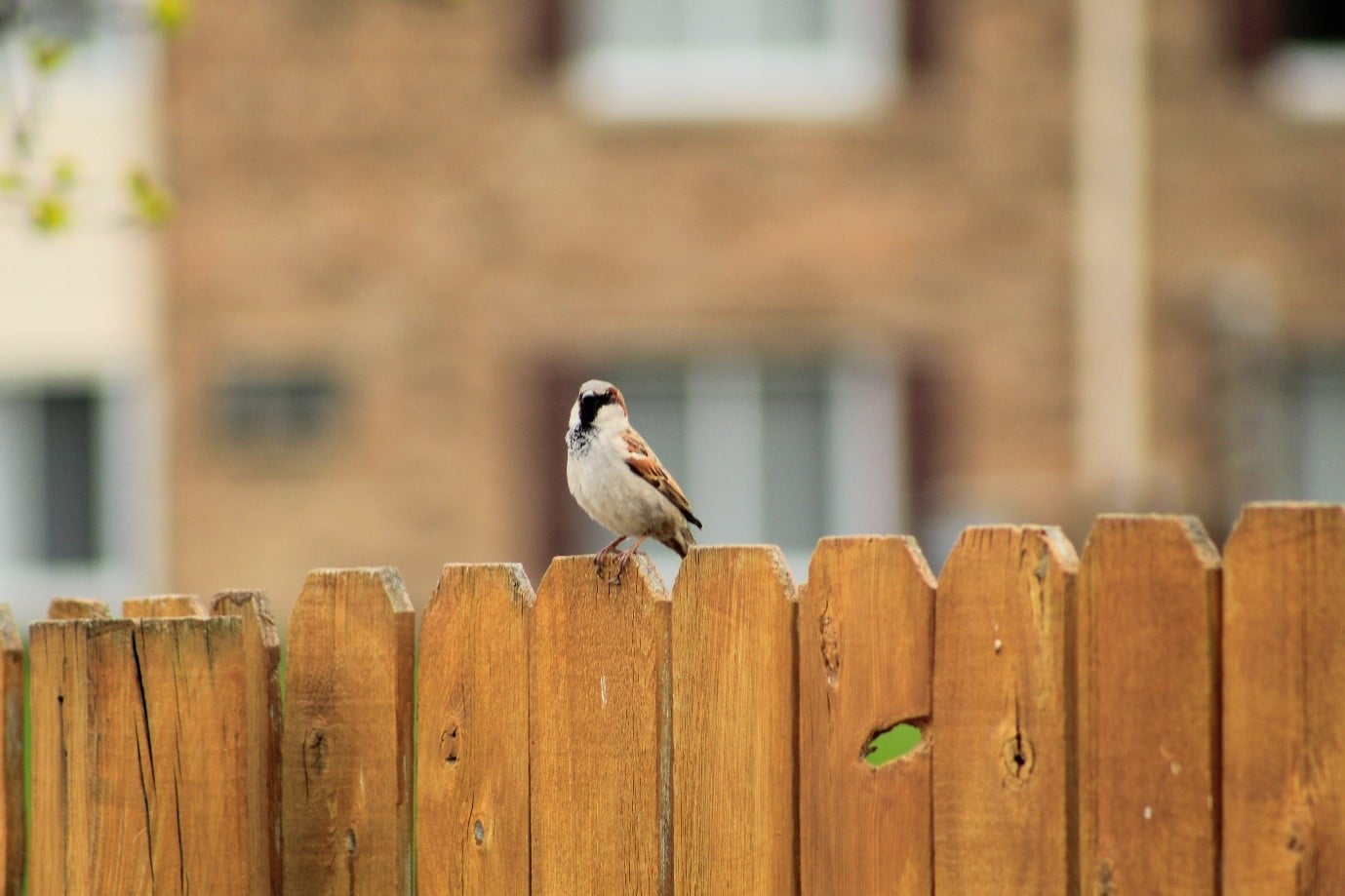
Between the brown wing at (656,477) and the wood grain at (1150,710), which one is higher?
the brown wing at (656,477)

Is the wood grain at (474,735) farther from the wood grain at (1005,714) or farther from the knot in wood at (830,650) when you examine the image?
the wood grain at (1005,714)

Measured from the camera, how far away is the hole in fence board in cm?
283

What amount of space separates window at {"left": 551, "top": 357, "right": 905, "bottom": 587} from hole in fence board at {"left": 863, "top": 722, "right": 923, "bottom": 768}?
31.5ft

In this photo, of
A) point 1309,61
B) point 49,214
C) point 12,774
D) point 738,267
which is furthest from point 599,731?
point 1309,61

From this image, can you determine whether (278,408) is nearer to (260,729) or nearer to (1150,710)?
(260,729)

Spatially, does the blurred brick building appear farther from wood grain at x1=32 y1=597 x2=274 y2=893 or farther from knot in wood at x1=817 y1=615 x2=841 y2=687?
knot in wood at x1=817 y1=615 x2=841 y2=687

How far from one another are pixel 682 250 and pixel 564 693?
963 centimetres

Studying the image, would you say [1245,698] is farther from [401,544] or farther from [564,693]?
[401,544]

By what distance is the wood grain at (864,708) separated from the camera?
2807 millimetres

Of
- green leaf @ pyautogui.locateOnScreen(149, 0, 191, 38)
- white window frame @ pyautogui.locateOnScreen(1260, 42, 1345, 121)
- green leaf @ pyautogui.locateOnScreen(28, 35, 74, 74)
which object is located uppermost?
white window frame @ pyautogui.locateOnScreen(1260, 42, 1345, 121)

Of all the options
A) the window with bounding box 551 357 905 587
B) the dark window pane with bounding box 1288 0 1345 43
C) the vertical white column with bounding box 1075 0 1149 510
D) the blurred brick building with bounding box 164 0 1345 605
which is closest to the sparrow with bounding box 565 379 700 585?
the blurred brick building with bounding box 164 0 1345 605

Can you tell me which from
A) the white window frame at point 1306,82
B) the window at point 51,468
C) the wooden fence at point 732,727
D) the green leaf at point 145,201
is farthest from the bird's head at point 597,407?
the window at point 51,468

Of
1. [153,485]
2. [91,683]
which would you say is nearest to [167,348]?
[153,485]

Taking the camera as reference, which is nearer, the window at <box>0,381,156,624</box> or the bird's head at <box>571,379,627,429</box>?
the bird's head at <box>571,379,627,429</box>
